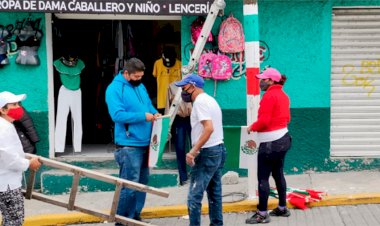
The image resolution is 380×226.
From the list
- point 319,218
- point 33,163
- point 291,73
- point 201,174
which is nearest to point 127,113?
point 201,174

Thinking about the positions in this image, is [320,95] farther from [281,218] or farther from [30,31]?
[30,31]

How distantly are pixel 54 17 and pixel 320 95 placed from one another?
4.14 m

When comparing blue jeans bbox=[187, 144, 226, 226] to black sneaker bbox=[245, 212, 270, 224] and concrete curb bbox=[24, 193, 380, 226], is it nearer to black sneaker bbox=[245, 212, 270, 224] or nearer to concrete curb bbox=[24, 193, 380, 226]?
black sneaker bbox=[245, 212, 270, 224]

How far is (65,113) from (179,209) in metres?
2.64

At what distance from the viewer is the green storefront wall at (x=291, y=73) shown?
28.6ft

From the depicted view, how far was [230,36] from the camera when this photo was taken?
8711mm

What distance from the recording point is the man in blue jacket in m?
6.29

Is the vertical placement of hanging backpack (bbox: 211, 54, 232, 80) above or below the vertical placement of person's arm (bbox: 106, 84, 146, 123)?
above

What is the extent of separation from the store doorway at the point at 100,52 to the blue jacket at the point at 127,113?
2830 mm

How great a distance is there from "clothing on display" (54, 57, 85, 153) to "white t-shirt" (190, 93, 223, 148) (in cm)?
348

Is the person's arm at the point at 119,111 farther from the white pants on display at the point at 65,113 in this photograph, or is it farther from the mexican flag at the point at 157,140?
the white pants on display at the point at 65,113

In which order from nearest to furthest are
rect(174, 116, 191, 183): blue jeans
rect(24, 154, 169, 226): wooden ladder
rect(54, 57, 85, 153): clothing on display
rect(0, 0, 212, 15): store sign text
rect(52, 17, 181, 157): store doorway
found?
rect(24, 154, 169, 226): wooden ladder → rect(0, 0, 212, 15): store sign text → rect(174, 116, 191, 183): blue jeans → rect(54, 57, 85, 153): clothing on display → rect(52, 17, 181, 157): store doorway

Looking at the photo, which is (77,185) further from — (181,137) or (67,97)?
(67,97)

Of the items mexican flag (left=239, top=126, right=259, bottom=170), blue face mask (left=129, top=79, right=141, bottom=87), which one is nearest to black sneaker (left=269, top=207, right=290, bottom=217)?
mexican flag (left=239, top=126, right=259, bottom=170)
